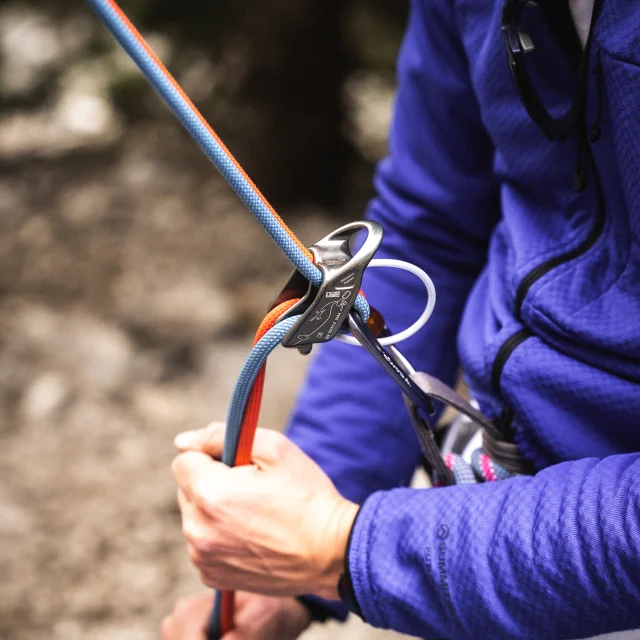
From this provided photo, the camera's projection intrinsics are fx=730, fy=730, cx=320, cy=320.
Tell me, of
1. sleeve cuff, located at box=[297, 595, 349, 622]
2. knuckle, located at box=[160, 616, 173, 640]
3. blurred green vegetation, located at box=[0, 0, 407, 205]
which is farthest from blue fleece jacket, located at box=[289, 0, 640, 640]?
blurred green vegetation, located at box=[0, 0, 407, 205]

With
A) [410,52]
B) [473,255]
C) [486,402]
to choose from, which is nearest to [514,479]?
[486,402]

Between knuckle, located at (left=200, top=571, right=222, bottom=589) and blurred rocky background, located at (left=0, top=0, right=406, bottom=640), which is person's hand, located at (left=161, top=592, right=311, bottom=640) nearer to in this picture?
knuckle, located at (left=200, top=571, right=222, bottom=589)

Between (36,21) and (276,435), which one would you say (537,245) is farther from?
(36,21)

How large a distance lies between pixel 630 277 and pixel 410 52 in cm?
36

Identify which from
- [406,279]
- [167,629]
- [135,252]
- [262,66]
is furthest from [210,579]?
[262,66]

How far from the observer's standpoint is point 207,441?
0.72 metres

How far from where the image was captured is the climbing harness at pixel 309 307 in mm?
454

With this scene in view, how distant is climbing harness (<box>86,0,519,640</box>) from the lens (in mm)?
454

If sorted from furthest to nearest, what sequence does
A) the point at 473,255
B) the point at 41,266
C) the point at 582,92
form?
the point at 41,266 → the point at 473,255 → the point at 582,92

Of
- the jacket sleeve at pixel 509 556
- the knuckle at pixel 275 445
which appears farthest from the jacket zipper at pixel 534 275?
the knuckle at pixel 275 445

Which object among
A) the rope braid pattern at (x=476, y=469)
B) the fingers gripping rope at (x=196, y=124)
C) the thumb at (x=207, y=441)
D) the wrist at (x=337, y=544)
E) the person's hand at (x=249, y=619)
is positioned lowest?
the person's hand at (x=249, y=619)

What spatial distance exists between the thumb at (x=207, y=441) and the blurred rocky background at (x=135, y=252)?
86cm

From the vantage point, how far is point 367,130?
9.77ft

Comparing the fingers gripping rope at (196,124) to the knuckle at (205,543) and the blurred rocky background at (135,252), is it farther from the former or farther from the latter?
the blurred rocky background at (135,252)
